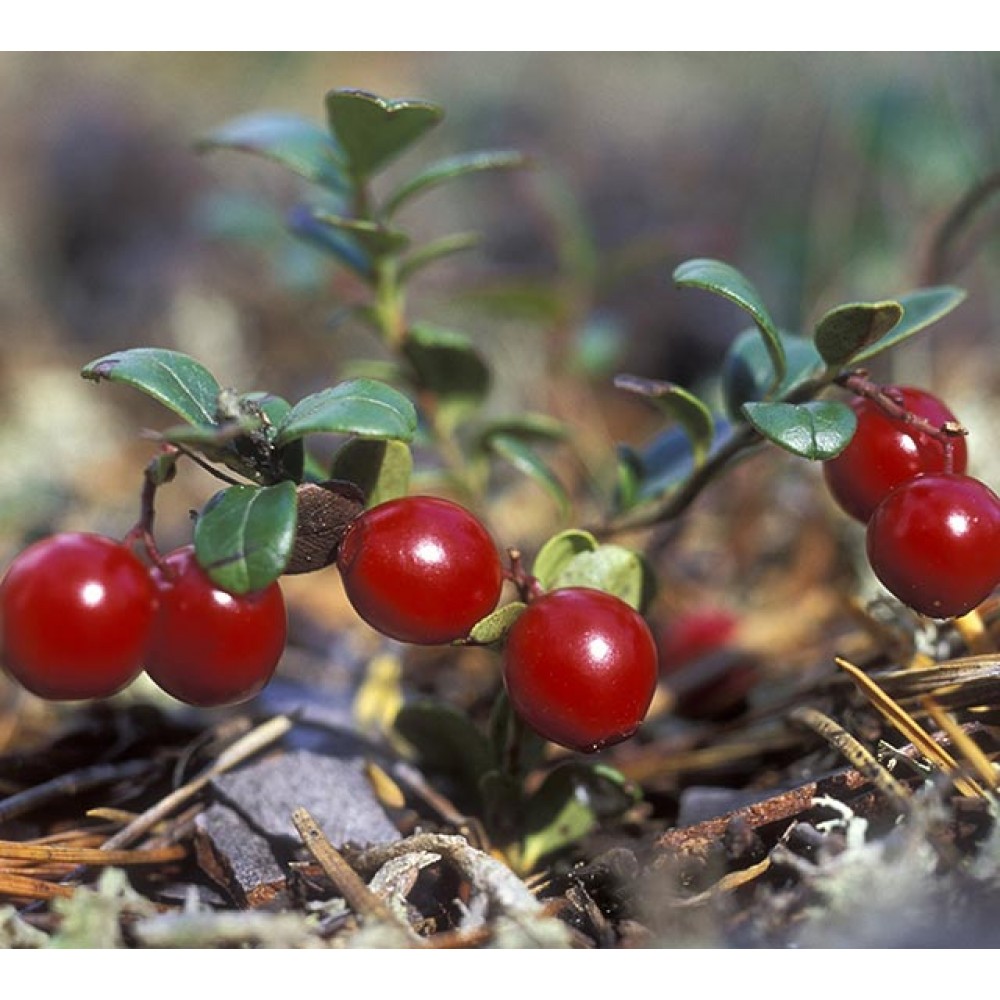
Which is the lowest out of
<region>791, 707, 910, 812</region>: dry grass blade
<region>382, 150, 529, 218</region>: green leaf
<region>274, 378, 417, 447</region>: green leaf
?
<region>791, 707, 910, 812</region>: dry grass blade

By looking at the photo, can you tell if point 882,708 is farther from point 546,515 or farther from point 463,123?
point 463,123

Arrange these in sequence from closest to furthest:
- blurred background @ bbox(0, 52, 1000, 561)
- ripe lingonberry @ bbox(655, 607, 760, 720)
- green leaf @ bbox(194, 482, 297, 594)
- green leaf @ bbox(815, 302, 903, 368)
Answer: green leaf @ bbox(194, 482, 297, 594) → green leaf @ bbox(815, 302, 903, 368) → ripe lingonberry @ bbox(655, 607, 760, 720) → blurred background @ bbox(0, 52, 1000, 561)

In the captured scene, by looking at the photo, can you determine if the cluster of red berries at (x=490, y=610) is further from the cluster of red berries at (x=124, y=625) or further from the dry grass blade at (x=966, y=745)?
the dry grass blade at (x=966, y=745)

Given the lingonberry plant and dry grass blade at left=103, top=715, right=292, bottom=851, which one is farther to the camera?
dry grass blade at left=103, top=715, right=292, bottom=851

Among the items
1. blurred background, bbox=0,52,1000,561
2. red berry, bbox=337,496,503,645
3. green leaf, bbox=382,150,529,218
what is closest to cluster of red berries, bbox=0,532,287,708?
red berry, bbox=337,496,503,645

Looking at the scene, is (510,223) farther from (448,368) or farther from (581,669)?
(581,669)

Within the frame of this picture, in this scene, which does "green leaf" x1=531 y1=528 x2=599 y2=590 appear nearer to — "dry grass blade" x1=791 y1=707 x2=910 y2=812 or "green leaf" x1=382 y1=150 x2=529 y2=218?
"dry grass blade" x1=791 y1=707 x2=910 y2=812

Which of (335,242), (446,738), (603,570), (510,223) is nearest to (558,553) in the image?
(603,570)

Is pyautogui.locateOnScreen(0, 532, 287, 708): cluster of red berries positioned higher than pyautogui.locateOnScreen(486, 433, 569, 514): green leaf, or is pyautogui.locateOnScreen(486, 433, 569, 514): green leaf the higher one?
pyautogui.locateOnScreen(486, 433, 569, 514): green leaf
